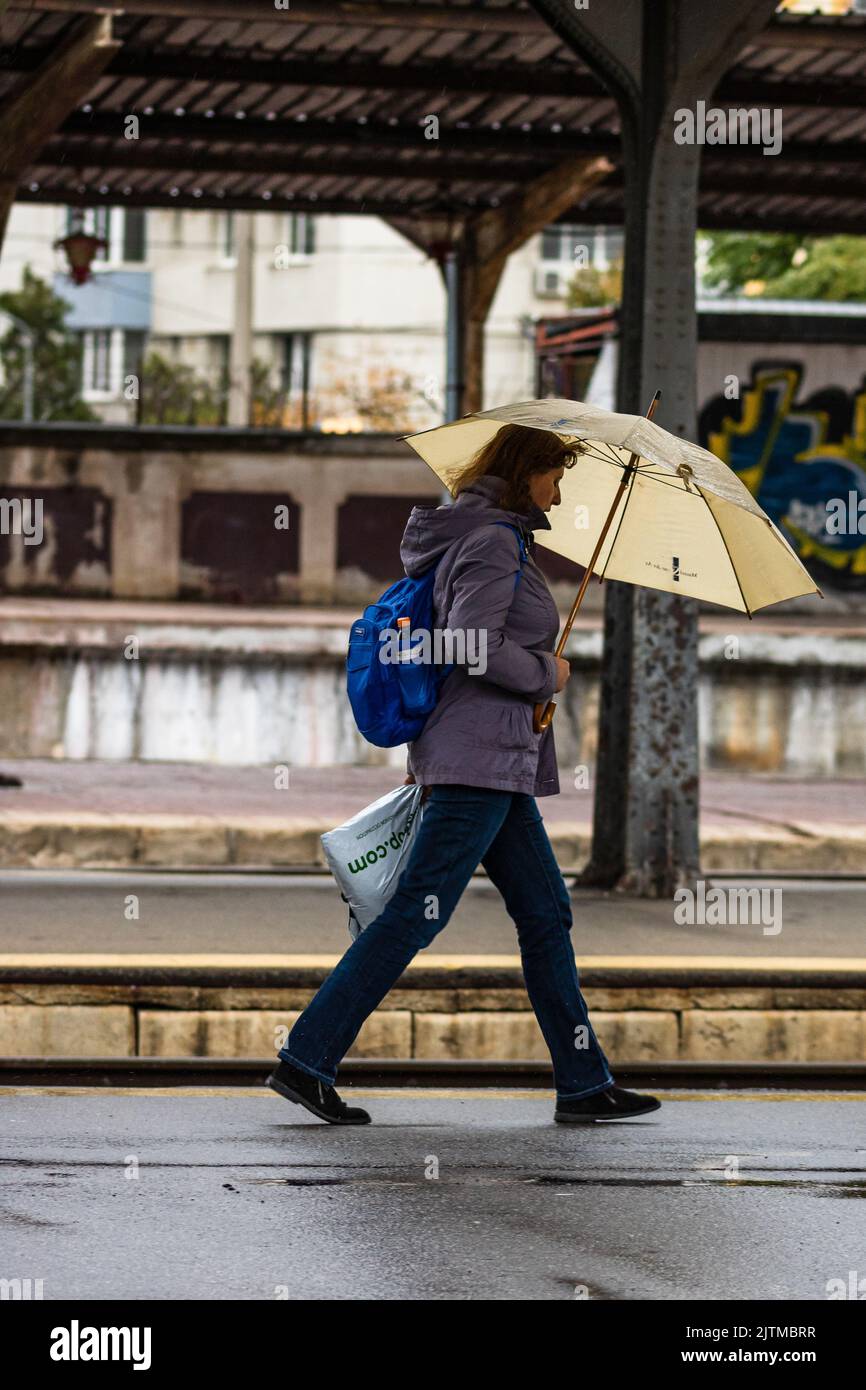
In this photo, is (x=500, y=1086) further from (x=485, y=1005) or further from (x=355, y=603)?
(x=355, y=603)

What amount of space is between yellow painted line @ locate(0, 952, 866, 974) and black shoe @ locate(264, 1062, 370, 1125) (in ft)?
5.48

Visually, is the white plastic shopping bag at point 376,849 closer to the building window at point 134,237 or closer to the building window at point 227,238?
the building window at point 227,238

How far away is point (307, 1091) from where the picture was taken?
6148mm

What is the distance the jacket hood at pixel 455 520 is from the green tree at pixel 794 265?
95.7ft

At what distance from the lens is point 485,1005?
792 cm

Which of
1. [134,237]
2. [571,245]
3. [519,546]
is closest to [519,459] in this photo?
[519,546]

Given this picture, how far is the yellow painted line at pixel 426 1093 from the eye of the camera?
6734 millimetres

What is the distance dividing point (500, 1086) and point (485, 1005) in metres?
0.77

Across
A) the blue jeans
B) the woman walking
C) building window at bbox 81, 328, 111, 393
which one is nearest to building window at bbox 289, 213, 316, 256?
building window at bbox 81, 328, 111, 393

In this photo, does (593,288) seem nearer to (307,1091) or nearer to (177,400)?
(177,400)

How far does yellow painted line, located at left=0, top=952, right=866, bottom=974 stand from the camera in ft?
25.8

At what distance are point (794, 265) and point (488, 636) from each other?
30.5m

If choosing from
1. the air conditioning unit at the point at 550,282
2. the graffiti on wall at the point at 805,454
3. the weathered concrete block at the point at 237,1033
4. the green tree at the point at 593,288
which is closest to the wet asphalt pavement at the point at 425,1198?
the weathered concrete block at the point at 237,1033

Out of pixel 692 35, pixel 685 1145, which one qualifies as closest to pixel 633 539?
pixel 685 1145
